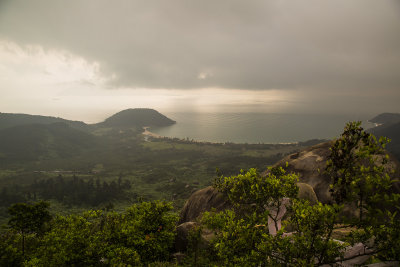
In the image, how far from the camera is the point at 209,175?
184m

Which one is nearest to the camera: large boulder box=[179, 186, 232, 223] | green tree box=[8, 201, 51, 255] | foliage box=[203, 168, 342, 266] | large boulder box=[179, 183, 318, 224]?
foliage box=[203, 168, 342, 266]

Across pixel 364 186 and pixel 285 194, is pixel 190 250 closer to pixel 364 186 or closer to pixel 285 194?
pixel 285 194

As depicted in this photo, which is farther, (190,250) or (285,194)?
(190,250)

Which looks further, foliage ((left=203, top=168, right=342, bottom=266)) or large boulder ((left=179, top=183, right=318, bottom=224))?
large boulder ((left=179, top=183, right=318, bottom=224))

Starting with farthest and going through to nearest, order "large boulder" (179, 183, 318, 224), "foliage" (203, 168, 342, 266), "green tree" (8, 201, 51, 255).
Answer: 1. "large boulder" (179, 183, 318, 224)
2. "green tree" (8, 201, 51, 255)
3. "foliage" (203, 168, 342, 266)

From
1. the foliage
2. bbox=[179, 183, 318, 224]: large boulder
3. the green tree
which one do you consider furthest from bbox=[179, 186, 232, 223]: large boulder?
the green tree

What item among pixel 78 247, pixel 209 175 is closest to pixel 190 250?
pixel 78 247

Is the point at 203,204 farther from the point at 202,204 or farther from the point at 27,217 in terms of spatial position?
the point at 27,217

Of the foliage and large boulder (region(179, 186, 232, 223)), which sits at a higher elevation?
the foliage

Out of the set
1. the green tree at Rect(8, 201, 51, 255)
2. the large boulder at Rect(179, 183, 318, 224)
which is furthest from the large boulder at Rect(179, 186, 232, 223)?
the green tree at Rect(8, 201, 51, 255)

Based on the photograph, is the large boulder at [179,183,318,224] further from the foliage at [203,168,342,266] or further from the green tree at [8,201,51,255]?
the green tree at [8,201,51,255]

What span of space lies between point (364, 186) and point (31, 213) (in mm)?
39677

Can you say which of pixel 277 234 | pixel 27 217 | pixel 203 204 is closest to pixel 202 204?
pixel 203 204

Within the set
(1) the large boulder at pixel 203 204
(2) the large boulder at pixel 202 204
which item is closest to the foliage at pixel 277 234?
(1) the large boulder at pixel 203 204
